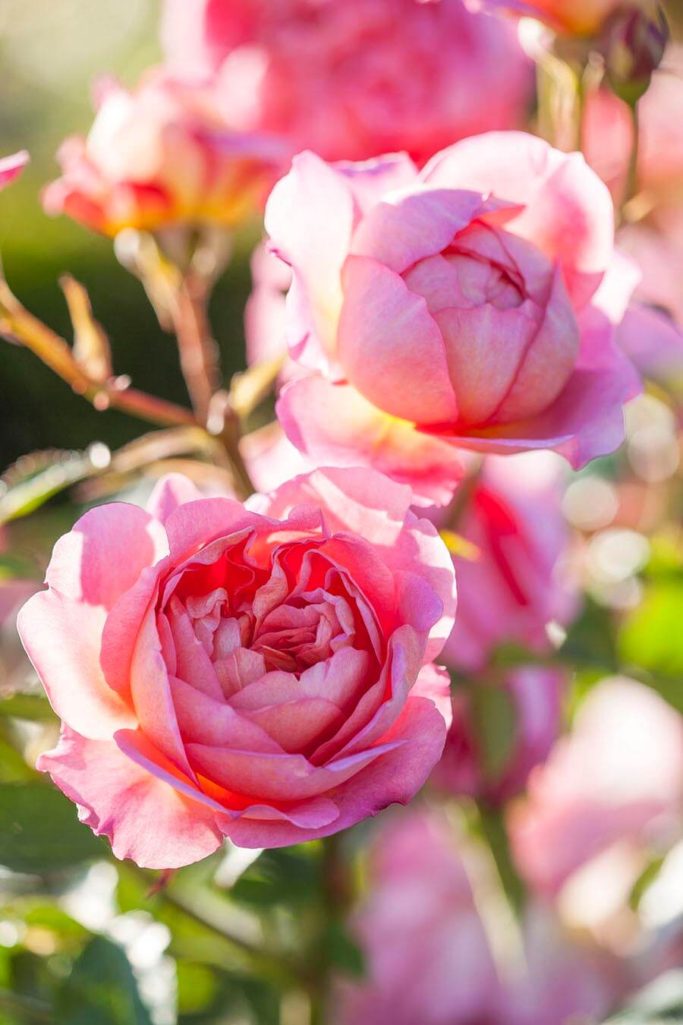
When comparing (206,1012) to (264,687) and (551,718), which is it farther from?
(264,687)

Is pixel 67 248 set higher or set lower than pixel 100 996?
lower

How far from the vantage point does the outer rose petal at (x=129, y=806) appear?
323 millimetres

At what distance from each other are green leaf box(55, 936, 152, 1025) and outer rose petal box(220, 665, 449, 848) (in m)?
0.18

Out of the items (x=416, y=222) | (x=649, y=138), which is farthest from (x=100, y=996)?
(x=649, y=138)

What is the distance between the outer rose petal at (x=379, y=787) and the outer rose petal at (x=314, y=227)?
0.41ft

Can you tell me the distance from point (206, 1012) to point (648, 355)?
403mm

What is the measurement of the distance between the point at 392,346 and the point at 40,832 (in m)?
0.20

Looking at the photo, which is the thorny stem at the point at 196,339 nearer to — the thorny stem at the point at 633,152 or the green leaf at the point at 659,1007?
the thorny stem at the point at 633,152

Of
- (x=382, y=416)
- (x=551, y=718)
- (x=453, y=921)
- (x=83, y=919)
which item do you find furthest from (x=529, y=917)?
(x=382, y=416)

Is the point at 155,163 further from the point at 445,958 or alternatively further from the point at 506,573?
the point at 445,958

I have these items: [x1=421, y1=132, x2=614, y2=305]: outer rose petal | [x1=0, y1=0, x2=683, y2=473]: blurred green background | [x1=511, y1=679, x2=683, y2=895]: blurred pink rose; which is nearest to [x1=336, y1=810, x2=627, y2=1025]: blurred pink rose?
[x1=511, y1=679, x2=683, y2=895]: blurred pink rose

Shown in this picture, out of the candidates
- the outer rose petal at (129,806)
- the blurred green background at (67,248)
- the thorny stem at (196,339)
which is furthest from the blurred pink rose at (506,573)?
the blurred green background at (67,248)

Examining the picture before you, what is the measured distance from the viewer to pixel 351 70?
56 cm

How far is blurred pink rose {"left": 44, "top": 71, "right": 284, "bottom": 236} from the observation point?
51cm
